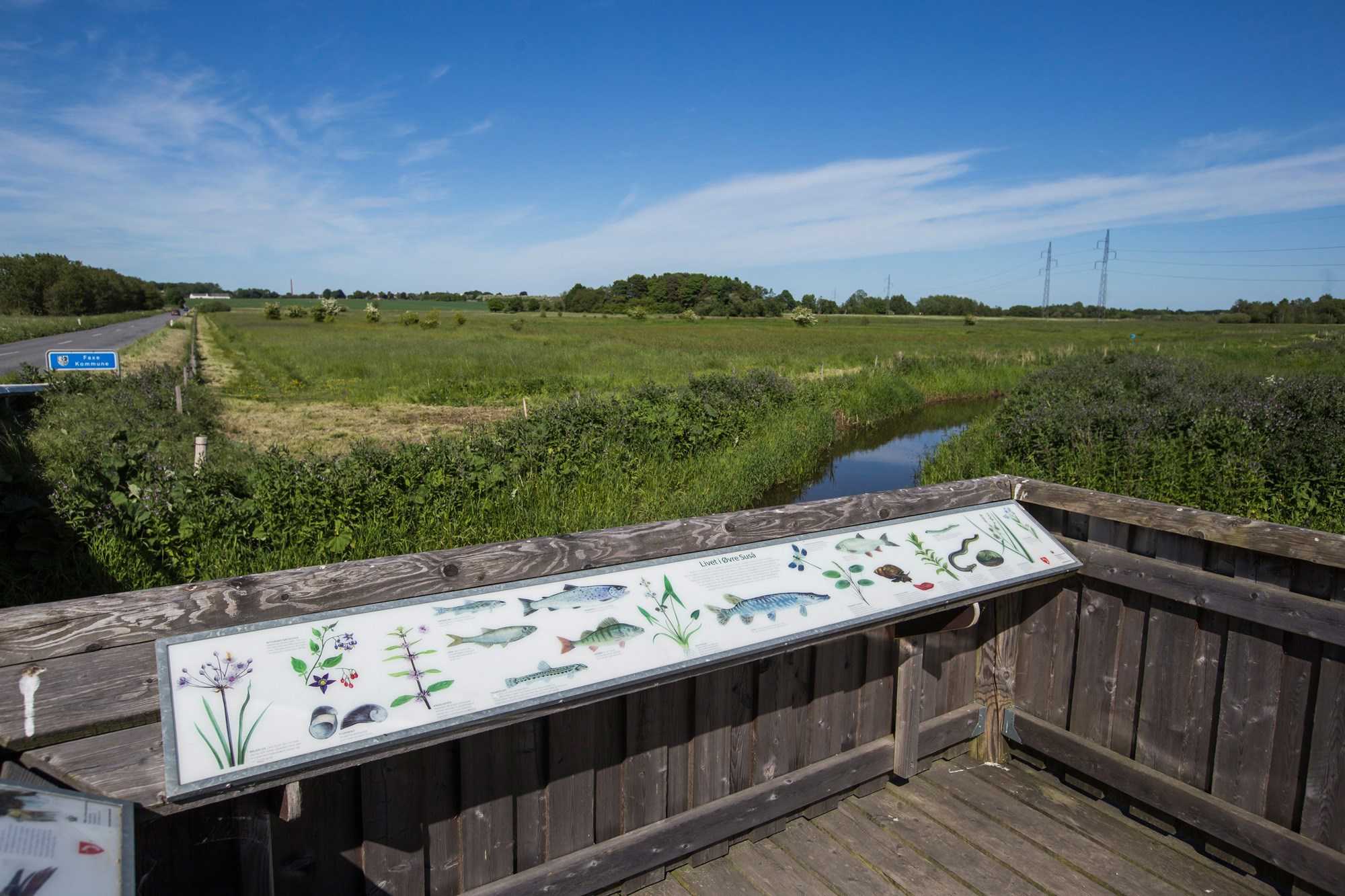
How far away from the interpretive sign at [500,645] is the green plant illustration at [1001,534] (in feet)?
0.84

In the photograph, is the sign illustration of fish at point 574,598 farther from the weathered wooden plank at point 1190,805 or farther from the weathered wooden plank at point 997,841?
the weathered wooden plank at point 1190,805

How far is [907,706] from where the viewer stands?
3484 mm

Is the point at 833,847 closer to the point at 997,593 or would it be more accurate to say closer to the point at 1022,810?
the point at 1022,810

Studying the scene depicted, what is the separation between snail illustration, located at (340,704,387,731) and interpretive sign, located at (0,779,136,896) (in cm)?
48

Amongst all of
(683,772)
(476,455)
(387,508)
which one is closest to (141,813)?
(683,772)

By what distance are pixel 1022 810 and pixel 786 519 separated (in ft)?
5.64

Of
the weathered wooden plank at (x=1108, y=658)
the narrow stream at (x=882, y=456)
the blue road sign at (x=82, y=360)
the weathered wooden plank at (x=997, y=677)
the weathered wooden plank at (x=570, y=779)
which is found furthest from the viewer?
the narrow stream at (x=882, y=456)

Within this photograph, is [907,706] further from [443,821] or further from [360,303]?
[360,303]

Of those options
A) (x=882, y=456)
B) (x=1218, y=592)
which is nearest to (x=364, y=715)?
(x=1218, y=592)

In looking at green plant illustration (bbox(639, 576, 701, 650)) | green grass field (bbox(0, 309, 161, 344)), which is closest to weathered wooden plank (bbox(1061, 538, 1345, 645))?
green plant illustration (bbox(639, 576, 701, 650))

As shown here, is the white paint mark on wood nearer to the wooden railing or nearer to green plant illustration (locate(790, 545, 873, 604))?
the wooden railing

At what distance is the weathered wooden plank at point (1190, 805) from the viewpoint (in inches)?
112

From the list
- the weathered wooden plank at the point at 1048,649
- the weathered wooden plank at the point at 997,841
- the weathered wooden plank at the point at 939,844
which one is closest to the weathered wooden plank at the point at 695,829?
the weathered wooden plank at the point at 939,844

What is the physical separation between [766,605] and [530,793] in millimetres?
976
